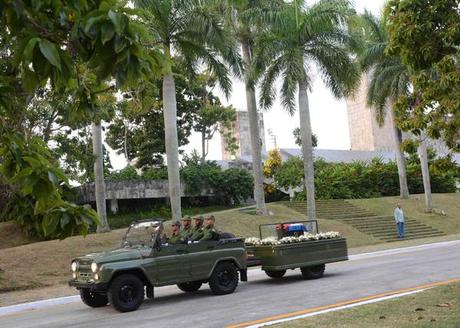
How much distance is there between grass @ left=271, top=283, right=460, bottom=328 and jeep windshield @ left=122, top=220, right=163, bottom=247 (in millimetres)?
4539

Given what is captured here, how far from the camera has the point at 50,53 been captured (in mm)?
2699

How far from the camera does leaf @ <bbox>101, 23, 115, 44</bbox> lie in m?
2.79

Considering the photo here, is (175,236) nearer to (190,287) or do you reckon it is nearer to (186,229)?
(186,229)

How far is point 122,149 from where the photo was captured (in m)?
46.2

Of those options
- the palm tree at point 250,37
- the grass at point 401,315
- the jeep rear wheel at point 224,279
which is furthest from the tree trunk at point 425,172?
the grass at point 401,315

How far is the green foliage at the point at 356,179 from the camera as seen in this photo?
42.0 metres

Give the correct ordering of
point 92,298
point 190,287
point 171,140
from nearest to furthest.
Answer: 1. point 92,298
2. point 190,287
3. point 171,140

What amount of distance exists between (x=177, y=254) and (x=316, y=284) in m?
3.84

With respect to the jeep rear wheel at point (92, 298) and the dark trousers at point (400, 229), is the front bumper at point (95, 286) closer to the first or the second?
the jeep rear wheel at point (92, 298)

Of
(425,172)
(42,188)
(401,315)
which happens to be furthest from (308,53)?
(42,188)

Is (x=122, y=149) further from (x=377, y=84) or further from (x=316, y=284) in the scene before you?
(x=316, y=284)

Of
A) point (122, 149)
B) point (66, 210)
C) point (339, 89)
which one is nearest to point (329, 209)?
point (339, 89)

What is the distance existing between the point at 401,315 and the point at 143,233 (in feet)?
20.0

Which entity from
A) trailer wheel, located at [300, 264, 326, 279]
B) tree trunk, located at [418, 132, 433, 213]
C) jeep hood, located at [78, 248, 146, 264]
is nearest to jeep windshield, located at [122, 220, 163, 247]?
jeep hood, located at [78, 248, 146, 264]
